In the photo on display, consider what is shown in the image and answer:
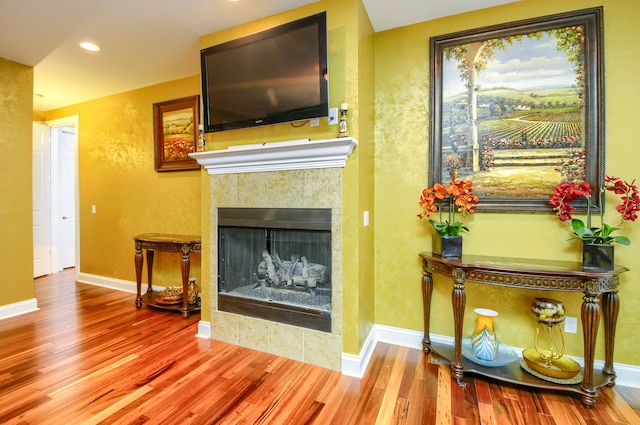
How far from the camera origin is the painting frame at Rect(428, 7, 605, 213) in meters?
1.97

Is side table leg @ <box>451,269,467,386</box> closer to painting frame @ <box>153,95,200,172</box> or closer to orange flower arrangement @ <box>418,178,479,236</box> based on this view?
orange flower arrangement @ <box>418,178,479,236</box>

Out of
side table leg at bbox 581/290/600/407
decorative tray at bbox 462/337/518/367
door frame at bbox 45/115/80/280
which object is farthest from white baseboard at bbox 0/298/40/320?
side table leg at bbox 581/290/600/407

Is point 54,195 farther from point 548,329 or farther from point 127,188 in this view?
point 548,329

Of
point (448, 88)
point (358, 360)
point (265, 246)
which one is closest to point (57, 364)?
point (265, 246)

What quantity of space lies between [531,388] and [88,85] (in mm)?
5293

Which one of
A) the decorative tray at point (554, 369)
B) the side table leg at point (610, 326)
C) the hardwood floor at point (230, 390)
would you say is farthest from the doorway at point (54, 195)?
the side table leg at point (610, 326)

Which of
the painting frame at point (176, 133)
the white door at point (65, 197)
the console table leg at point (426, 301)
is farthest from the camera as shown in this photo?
the white door at point (65, 197)

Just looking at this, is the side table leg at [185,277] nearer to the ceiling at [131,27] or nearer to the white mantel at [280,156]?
Result: the white mantel at [280,156]

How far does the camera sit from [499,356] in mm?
2053

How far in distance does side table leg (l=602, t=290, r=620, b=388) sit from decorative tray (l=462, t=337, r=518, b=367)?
0.49 m

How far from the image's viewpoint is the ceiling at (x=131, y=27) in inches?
85.7

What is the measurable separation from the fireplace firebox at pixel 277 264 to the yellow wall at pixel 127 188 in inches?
43.0

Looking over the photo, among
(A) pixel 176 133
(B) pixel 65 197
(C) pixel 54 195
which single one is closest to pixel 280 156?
(A) pixel 176 133

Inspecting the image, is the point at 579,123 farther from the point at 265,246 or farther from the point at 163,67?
the point at 163,67
